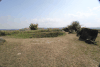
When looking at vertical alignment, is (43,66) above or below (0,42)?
below

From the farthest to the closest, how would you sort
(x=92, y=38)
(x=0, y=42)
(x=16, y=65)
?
1. (x=92, y=38)
2. (x=0, y=42)
3. (x=16, y=65)

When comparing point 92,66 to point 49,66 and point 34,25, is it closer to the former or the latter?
point 49,66

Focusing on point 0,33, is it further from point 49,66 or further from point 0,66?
point 49,66

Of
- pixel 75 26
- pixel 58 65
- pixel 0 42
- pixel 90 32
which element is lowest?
pixel 58 65

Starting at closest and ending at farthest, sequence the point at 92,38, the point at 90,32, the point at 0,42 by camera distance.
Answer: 1. the point at 0,42
2. the point at 92,38
3. the point at 90,32

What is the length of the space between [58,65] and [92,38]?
259 inches

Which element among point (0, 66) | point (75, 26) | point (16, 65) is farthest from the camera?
point (75, 26)

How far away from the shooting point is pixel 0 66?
96.1 inches

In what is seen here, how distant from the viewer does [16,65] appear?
2605 mm

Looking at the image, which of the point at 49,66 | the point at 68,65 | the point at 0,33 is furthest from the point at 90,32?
the point at 0,33

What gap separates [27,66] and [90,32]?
820 centimetres

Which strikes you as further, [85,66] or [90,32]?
[90,32]

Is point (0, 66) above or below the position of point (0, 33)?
below

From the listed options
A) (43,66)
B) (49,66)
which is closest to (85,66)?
(49,66)
